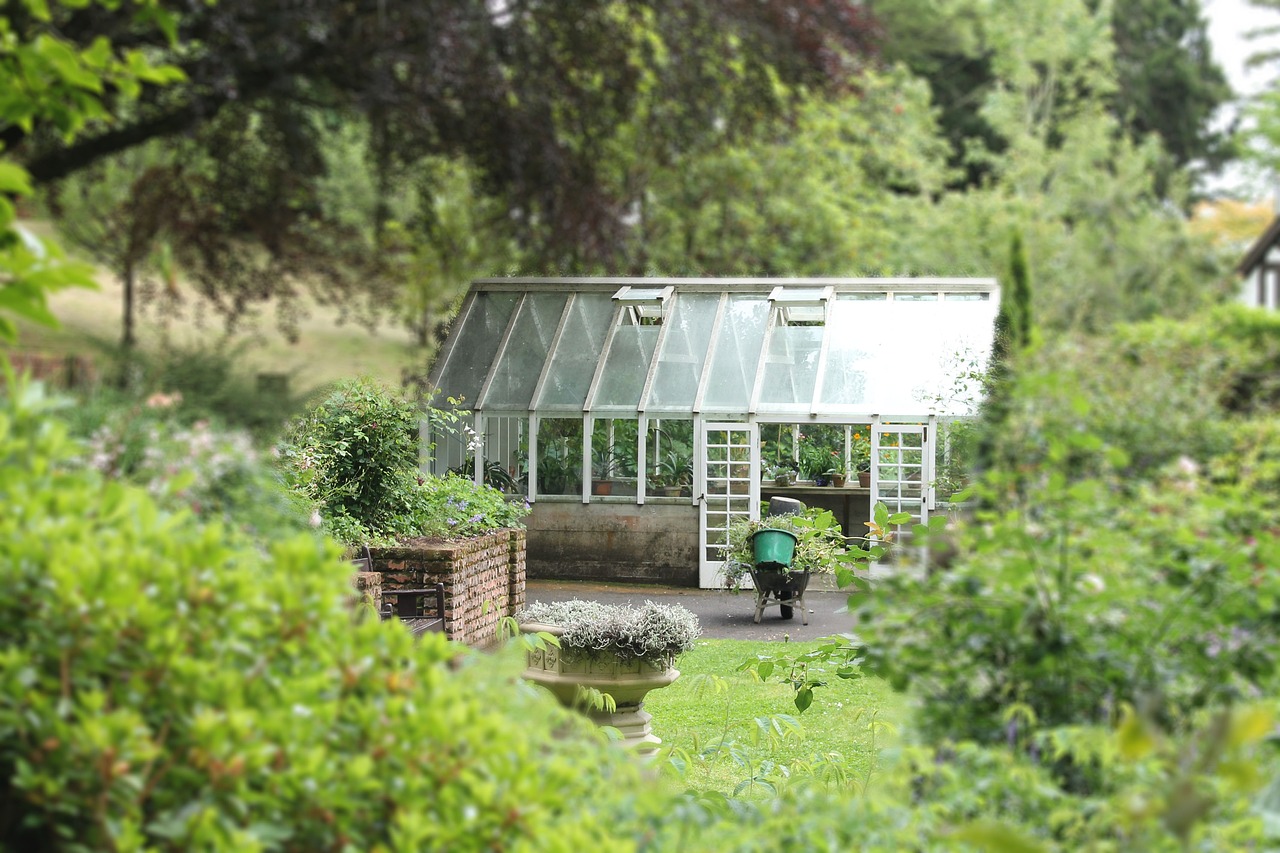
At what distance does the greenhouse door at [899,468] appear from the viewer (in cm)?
899

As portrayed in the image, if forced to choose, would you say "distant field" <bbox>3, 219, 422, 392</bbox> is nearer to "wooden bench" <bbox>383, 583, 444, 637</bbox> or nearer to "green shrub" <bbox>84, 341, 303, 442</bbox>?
"green shrub" <bbox>84, 341, 303, 442</bbox>

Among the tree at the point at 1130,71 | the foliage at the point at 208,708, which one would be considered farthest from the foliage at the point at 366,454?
the tree at the point at 1130,71

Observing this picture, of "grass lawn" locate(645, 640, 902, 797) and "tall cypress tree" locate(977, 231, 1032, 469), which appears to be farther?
"grass lawn" locate(645, 640, 902, 797)

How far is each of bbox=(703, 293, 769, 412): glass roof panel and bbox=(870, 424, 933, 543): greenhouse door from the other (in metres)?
1.13

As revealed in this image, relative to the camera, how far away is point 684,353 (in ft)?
30.4

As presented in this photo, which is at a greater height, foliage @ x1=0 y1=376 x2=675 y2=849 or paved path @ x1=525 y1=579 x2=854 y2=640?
foliage @ x1=0 y1=376 x2=675 y2=849

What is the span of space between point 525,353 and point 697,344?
143 cm

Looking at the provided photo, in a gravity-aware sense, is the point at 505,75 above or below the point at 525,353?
above

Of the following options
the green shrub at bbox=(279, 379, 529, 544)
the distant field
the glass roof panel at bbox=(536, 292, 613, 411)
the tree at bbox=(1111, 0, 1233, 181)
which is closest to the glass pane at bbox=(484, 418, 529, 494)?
the glass roof panel at bbox=(536, 292, 613, 411)

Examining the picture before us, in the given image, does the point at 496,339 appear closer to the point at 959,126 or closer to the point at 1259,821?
the point at 1259,821

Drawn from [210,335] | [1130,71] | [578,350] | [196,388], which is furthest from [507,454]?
[1130,71]

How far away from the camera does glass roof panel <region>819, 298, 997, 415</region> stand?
8570mm

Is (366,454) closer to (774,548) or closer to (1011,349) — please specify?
(774,548)

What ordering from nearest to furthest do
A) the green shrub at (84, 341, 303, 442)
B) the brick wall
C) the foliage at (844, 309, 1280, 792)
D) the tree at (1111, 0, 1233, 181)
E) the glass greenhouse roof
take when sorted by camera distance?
the foliage at (844, 309, 1280, 792) < the green shrub at (84, 341, 303, 442) < the brick wall < the glass greenhouse roof < the tree at (1111, 0, 1233, 181)
